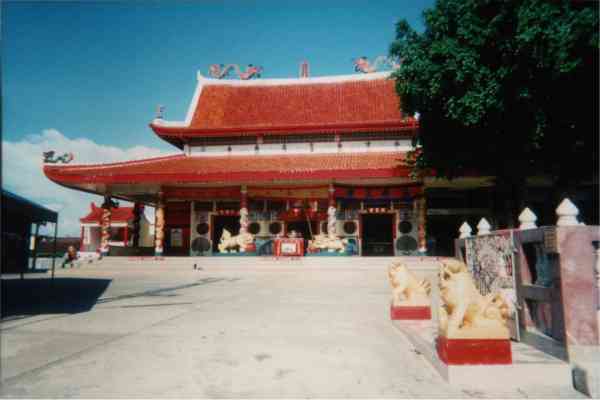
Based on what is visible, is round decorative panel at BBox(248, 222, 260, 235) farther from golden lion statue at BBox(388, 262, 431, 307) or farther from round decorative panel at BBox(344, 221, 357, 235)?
golden lion statue at BBox(388, 262, 431, 307)

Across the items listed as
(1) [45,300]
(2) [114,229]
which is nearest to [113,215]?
(2) [114,229]

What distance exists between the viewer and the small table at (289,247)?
14.9 m

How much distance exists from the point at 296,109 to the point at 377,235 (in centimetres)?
729

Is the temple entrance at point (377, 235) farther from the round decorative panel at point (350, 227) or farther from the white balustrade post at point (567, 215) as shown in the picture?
the white balustrade post at point (567, 215)

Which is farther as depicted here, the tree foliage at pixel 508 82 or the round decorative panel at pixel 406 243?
the round decorative panel at pixel 406 243

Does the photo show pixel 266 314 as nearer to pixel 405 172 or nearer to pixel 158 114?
pixel 405 172

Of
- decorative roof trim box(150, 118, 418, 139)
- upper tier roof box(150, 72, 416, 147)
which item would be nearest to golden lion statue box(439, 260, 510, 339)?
upper tier roof box(150, 72, 416, 147)

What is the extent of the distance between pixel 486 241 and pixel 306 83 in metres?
17.9

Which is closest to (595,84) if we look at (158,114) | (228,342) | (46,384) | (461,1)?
(461,1)

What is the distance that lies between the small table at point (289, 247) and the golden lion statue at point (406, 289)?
9.30m

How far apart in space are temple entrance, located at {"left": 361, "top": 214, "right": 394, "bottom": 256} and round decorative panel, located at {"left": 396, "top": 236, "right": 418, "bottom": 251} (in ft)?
2.26

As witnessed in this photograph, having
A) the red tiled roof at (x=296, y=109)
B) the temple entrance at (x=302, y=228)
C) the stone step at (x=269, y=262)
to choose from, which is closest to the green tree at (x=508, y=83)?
the stone step at (x=269, y=262)

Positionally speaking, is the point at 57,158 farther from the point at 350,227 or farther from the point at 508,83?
the point at 508,83

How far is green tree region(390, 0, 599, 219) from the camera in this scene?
28.1 ft
